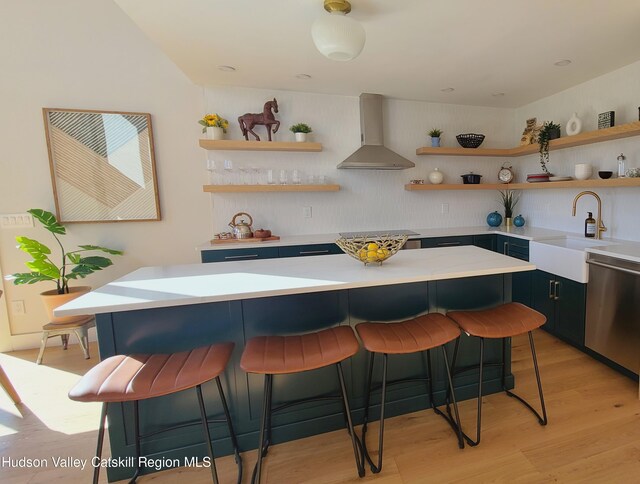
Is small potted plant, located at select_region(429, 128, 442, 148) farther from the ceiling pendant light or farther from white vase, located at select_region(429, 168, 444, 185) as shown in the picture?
the ceiling pendant light

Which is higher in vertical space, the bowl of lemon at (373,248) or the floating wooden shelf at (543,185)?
the floating wooden shelf at (543,185)

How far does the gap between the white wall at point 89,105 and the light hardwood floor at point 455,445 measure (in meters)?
1.38

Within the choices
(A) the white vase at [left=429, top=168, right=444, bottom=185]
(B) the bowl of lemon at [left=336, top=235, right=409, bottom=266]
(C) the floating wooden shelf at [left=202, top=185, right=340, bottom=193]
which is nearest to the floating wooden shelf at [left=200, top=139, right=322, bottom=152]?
(C) the floating wooden shelf at [left=202, top=185, right=340, bottom=193]

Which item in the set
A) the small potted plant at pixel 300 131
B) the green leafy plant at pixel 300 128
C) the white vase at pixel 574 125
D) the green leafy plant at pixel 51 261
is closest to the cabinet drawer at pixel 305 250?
the small potted plant at pixel 300 131

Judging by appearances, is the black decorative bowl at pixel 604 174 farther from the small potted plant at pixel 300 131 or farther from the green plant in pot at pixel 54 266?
the green plant in pot at pixel 54 266

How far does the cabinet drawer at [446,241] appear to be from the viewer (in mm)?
3342

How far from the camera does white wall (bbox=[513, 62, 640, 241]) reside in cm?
271

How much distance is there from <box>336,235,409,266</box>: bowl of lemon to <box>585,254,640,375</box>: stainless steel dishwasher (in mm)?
1613

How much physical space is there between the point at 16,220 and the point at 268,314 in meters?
2.89

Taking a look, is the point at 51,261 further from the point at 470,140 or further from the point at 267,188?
the point at 470,140

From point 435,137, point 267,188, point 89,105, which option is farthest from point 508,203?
point 89,105

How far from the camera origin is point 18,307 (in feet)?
9.57

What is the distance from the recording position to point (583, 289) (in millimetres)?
2363

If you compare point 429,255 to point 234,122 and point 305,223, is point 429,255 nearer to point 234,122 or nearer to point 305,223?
point 305,223
